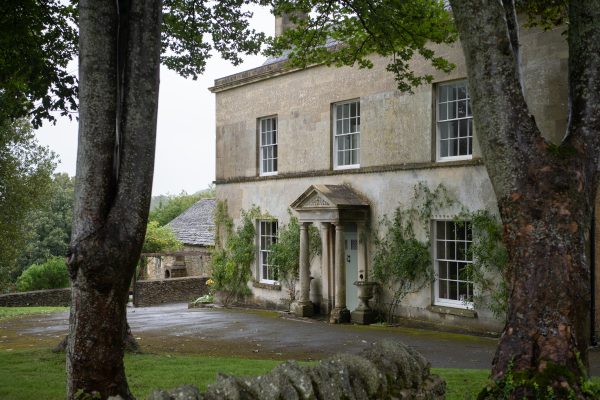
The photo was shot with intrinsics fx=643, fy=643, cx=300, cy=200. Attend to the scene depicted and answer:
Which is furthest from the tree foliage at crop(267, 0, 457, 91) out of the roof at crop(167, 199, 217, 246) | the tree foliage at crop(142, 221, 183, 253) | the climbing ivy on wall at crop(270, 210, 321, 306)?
the tree foliage at crop(142, 221, 183, 253)

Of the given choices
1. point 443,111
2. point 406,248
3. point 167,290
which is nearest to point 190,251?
point 167,290

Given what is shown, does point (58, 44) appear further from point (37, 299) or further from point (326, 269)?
point (37, 299)

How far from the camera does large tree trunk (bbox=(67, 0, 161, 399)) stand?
588 cm

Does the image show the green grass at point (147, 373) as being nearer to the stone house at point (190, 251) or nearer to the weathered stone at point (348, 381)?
the weathered stone at point (348, 381)

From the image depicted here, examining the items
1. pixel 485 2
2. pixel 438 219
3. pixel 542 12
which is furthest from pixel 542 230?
pixel 438 219

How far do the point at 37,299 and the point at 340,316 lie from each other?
16850 mm

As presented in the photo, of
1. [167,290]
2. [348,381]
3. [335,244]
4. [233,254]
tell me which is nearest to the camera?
[348,381]

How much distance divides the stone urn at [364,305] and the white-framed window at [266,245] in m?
4.57

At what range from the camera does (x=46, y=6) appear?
35.2 feet

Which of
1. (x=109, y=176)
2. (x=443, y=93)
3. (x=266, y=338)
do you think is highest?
(x=443, y=93)

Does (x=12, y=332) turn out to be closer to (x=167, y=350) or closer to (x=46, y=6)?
(x=167, y=350)

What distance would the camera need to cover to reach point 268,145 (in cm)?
2144

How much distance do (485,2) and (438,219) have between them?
31.8 ft

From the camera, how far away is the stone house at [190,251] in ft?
117
